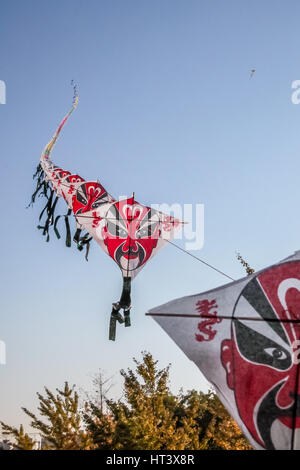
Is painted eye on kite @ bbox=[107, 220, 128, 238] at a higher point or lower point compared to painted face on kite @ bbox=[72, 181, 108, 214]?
lower

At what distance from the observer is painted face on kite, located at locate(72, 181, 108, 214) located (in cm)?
1165

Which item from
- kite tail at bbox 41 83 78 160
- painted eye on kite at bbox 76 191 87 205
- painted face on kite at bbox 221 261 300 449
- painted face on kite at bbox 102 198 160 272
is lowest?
painted face on kite at bbox 221 261 300 449

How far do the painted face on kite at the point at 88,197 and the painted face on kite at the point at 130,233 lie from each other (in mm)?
1393

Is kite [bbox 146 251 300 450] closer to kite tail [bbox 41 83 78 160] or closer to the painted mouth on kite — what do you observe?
the painted mouth on kite

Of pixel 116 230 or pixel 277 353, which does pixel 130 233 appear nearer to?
pixel 116 230

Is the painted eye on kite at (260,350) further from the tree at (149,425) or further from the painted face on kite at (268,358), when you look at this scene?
the tree at (149,425)

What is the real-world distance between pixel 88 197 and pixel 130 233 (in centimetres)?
247

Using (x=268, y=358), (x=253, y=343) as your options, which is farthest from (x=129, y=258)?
(x=268, y=358)

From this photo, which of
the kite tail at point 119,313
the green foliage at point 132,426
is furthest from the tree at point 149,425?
the kite tail at point 119,313

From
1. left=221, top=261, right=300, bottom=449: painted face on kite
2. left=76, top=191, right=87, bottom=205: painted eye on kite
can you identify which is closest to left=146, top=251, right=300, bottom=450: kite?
left=221, top=261, right=300, bottom=449: painted face on kite

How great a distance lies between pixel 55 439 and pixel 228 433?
10.4m

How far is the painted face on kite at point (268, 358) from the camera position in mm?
4984

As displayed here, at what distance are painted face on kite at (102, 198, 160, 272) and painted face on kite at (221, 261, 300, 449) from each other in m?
4.06

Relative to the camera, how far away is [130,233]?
10109mm
